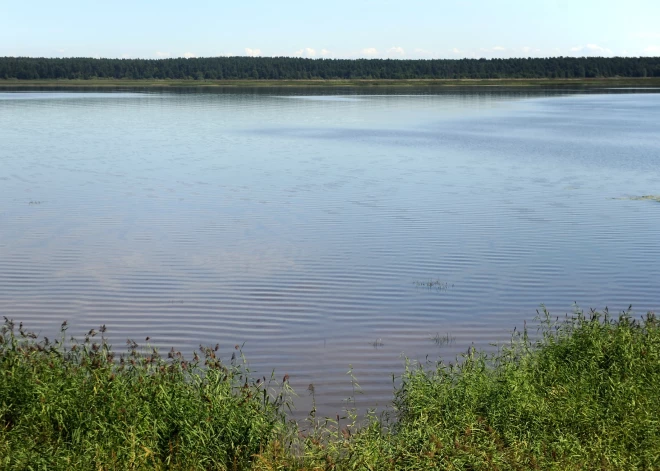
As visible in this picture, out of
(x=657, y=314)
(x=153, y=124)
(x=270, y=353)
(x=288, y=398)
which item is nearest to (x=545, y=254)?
(x=657, y=314)

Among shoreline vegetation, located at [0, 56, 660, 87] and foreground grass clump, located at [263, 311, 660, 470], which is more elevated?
shoreline vegetation, located at [0, 56, 660, 87]

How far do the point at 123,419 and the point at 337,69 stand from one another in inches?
6190

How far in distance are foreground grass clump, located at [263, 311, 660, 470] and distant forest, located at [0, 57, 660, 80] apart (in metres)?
144

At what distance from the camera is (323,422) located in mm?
7508

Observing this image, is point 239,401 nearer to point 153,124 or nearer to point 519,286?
point 519,286

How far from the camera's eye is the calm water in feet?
34.0

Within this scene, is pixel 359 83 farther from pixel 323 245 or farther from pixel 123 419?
pixel 123 419

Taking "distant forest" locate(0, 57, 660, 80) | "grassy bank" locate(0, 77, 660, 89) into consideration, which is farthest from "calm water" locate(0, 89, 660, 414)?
"distant forest" locate(0, 57, 660, 80)

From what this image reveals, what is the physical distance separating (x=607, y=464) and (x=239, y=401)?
291cm

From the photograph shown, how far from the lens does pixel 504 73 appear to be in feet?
491

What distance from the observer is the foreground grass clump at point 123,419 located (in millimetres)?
6121

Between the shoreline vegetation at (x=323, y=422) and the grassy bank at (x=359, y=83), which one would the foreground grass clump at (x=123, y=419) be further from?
the grassy bank at (x=359, y=83)

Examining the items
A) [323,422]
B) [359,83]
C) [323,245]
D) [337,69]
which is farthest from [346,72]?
[323,422]

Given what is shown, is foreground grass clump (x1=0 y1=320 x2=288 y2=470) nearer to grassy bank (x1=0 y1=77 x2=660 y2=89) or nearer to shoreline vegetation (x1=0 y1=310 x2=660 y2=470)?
shoreline vegetation (x1=0 y1=310 x2=660 y2=470)
